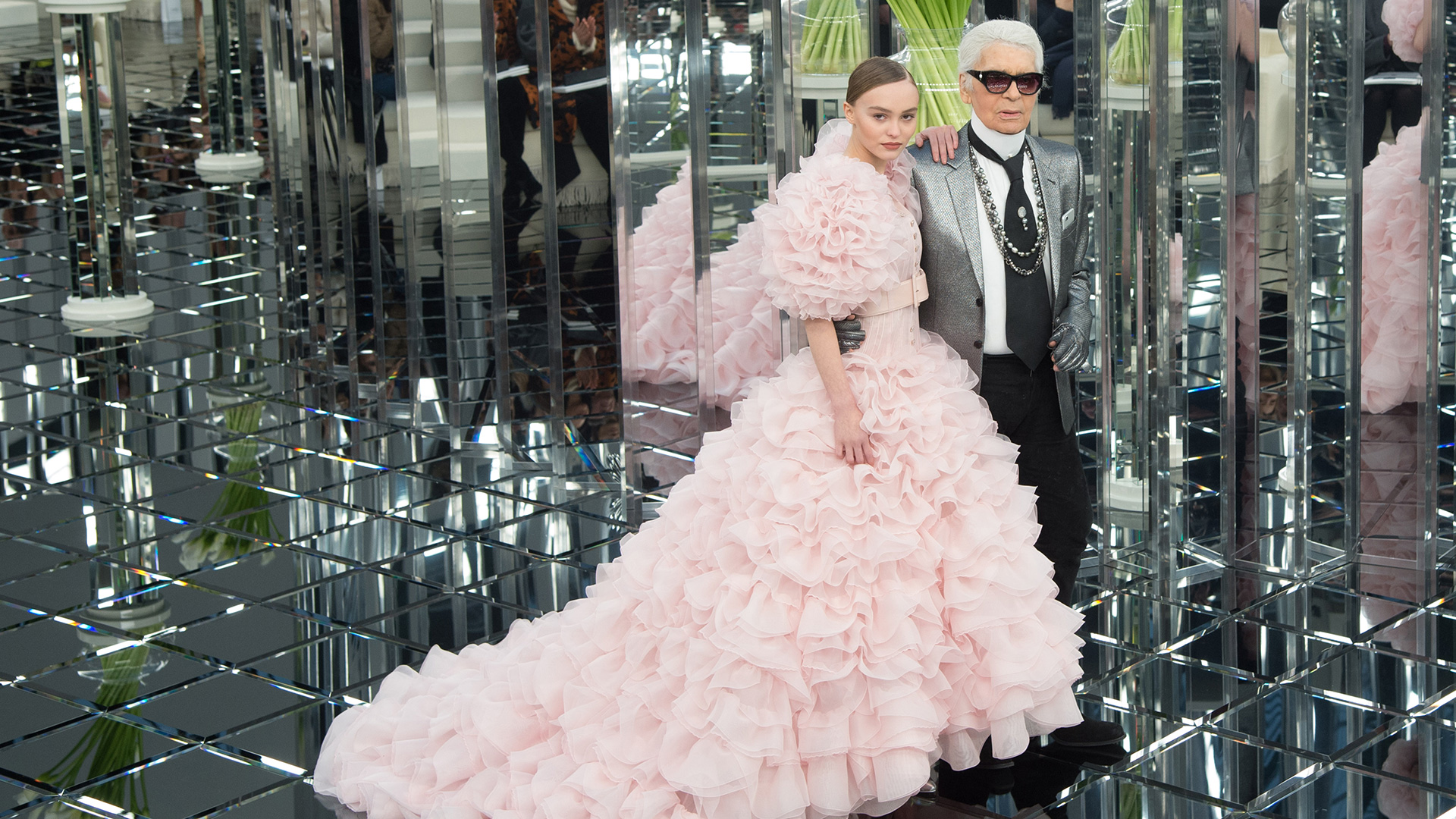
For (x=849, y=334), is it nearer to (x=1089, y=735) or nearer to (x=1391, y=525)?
(x=1089, y=735)

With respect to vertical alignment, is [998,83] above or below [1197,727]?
above

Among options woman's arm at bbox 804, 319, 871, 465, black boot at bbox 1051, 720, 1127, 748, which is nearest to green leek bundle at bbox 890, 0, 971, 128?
woman's arm at bbox 804, 319, 871, 465

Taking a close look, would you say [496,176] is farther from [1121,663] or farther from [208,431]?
[1121,663]

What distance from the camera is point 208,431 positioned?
5.60 m

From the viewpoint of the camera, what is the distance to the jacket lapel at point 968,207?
329 cm

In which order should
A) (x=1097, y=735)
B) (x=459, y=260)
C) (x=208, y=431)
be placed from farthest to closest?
(x=208, y=431) → (x=459, y=260) → (x=1097, y=735)

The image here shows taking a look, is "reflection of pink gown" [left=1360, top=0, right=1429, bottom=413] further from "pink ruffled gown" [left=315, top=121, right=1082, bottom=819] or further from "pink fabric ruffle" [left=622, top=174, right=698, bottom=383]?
"pink fabric ruffle" [left=622, top=174, right=698, bottom=383]

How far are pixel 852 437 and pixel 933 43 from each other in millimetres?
1435

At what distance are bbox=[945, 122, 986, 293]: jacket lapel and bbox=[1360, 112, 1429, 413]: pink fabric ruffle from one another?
1475mm

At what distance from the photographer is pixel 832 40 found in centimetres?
436

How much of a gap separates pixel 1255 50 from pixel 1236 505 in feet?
3.60

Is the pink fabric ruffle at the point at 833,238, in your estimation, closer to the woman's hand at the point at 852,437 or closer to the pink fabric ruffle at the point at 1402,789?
the woman's hand at the point at 852,437

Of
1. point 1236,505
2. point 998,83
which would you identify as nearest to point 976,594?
point 998,83

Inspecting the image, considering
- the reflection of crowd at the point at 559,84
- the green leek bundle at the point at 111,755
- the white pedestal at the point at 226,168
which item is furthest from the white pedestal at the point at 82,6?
the green leek bundle at the point at 111,755
